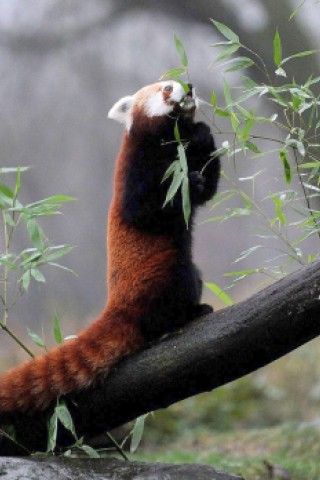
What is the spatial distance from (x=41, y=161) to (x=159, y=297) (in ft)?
14.6

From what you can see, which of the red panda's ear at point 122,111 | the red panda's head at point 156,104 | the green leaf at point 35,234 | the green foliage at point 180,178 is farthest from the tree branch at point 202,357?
the red panda's ear at point 122,111

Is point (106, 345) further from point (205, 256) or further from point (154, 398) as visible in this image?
point (205, 256)

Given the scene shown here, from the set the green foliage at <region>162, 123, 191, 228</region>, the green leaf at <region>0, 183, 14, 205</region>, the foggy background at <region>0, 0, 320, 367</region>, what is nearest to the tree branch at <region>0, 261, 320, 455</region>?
the green foliage at <region>162, 123, 191, 228</region>

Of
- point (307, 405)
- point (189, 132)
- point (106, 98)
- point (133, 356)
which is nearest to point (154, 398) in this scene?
point (133, 356)

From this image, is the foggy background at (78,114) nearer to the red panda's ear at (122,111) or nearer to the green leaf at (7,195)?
the red panda's ear at (122,111)

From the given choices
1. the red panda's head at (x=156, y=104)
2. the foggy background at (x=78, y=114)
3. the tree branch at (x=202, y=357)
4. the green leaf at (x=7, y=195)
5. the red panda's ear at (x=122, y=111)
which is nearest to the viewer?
the tree branch at (x=202, y=357)

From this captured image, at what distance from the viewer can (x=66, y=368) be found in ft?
8.48

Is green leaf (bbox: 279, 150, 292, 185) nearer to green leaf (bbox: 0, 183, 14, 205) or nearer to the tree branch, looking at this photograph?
the tree branch

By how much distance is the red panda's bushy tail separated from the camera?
2.55 meters

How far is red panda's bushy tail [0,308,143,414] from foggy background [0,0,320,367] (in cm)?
380

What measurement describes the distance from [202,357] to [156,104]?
1.16 meters

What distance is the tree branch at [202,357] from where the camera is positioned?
2.31 m

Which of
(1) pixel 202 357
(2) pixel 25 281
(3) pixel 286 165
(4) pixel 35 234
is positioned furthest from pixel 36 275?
(3) pixel 286 165

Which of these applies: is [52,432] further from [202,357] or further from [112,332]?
[202,357]
